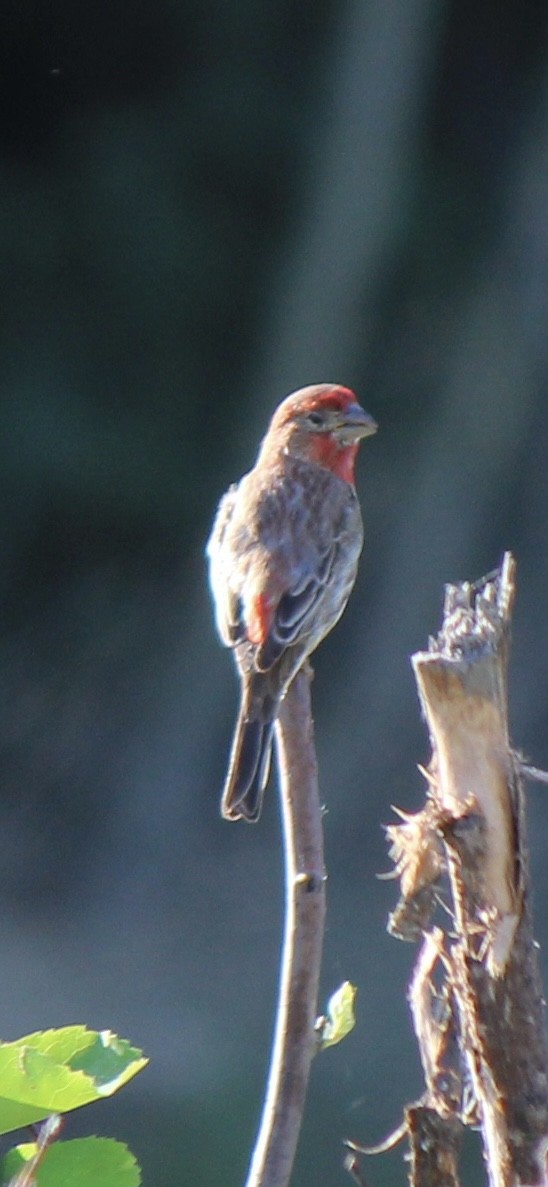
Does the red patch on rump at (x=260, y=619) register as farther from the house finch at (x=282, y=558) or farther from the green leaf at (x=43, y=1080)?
the green leaf at (x=43, y=1080)

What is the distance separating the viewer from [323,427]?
3.93 metres

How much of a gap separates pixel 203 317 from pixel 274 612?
282cm

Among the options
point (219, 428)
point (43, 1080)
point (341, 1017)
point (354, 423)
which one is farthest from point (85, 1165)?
point (219, 428)

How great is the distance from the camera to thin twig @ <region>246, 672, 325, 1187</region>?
4.80ft

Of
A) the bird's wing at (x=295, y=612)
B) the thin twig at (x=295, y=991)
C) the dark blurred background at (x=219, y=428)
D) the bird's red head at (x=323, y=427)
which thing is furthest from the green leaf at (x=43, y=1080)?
the dark blurred background at (x=219, y=428)

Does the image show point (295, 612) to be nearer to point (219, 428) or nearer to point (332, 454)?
point (332, 454)

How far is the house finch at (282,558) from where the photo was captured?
9.70ft

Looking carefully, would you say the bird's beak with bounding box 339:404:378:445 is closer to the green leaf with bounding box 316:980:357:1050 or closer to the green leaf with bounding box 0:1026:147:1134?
the green leaf with bounding box 316:980:357:1050

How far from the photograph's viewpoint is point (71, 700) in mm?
6324

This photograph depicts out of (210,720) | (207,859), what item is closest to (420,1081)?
(207,859)

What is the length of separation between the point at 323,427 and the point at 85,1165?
3008mm

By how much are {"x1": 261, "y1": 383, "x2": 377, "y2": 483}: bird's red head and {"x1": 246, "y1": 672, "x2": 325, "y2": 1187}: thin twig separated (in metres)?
2.08

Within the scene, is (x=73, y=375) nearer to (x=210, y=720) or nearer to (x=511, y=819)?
(x=210, y=720)

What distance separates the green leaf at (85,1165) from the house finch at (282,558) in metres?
1.74
